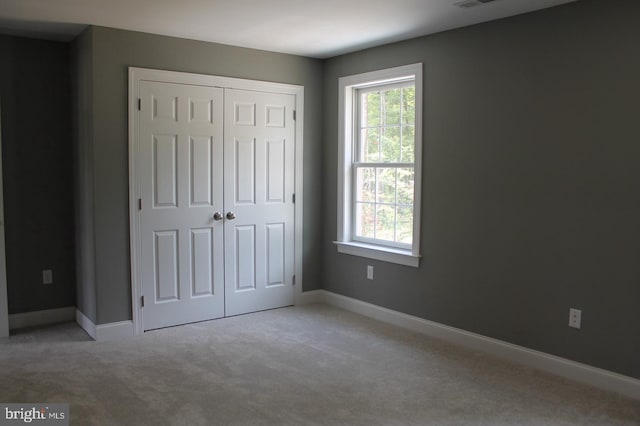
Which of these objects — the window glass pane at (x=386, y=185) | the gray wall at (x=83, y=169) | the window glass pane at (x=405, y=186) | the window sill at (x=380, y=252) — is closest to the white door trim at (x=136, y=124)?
the gray wall at (x=83, y=169)

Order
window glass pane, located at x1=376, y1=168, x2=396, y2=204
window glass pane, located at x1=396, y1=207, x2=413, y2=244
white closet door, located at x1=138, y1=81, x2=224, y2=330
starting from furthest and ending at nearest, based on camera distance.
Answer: window glass pane, located at x1=376, y1=168, x2=396, y2=204 < window glass pane, located at x1=396, y1=207, x2=413, y2=244 < white closet door, located at x1=138, y1=81, x2=224, y2=330

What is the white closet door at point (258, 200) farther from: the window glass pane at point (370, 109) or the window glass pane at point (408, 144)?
the window glass pane at point (408, 144)

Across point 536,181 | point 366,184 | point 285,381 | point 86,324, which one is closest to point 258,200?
point 366,184

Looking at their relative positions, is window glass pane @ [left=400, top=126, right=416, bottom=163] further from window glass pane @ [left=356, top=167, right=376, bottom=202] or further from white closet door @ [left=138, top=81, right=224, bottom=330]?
white closet door @ [left=138, top=81, right=224, bottom=330]

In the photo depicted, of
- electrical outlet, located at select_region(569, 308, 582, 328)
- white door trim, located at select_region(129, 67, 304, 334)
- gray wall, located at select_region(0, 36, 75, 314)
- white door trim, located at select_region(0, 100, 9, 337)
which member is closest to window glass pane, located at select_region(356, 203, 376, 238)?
white door trim, located at select_region(129, 67, 304, 334)

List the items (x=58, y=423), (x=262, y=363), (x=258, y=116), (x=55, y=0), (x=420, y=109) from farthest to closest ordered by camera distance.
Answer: (x=258, y=116)
(x=420, y=109)
(x=262, y=363)
(x=55, y=0)
(x=58, y=423)

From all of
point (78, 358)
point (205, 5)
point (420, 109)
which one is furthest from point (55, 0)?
point (420, 109)

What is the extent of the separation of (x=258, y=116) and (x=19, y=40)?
2028 millimetres

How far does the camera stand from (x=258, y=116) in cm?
496

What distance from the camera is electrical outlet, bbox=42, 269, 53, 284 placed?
4703 millimetres

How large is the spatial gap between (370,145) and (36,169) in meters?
2.89

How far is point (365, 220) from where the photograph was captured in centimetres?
511

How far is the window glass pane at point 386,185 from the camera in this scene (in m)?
4.79

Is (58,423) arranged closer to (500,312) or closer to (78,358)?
(78,358)
